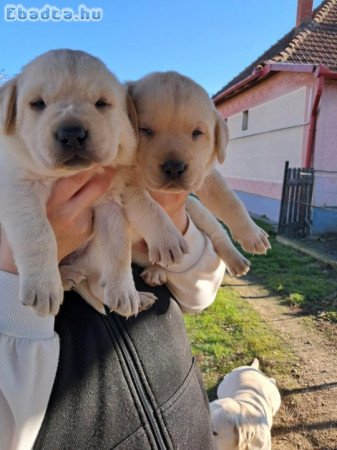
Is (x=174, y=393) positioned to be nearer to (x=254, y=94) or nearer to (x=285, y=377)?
(x=285, y=377)

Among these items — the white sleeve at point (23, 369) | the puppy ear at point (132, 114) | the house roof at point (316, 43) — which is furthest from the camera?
the house roof at point (316, 43)

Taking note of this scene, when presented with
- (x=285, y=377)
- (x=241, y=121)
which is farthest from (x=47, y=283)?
(x=241, y=121)

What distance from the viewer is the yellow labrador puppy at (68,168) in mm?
1574

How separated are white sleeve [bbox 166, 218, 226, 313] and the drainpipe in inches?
320

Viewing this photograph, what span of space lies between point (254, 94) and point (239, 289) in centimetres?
829

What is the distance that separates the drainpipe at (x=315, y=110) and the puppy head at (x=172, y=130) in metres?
7.92

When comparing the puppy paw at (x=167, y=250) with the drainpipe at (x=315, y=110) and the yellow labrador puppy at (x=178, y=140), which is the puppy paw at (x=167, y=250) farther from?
the drainpipe at (x=315, y=110)

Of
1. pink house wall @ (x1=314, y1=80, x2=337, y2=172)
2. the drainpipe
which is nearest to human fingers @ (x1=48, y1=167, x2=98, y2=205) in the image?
the drainpipe

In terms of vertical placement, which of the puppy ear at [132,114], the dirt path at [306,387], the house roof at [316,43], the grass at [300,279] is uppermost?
the house roof at [316,43]

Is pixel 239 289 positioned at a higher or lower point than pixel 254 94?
lower

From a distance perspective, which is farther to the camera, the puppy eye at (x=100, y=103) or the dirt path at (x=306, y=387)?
the dirt path at (x=306, y=387)

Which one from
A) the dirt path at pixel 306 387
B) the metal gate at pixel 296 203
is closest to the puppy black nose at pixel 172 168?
the dirt path at pixel 306 387

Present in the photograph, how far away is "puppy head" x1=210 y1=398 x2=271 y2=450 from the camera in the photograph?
9.99ft

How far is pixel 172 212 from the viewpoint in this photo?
2.11 meters
